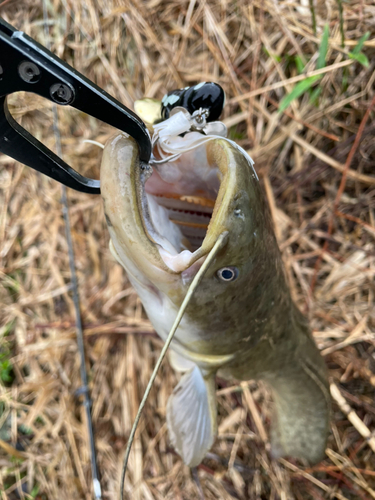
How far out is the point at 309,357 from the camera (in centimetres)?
150

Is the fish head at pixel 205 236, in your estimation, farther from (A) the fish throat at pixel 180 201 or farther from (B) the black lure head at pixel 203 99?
(B) the black lure head at pixel 203 99

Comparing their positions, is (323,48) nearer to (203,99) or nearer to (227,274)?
(203,99)

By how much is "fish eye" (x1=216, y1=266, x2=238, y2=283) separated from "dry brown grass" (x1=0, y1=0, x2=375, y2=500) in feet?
4.10

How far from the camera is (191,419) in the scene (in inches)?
54.2

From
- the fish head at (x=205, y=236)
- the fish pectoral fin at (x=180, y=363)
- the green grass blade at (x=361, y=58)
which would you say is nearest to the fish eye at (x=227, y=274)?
the fish head at (x=205, y=236)

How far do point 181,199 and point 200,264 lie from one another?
31 centimetres

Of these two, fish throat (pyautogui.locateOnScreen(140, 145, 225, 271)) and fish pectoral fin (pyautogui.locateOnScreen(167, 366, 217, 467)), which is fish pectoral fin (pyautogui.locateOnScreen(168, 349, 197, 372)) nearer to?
fish pectoral fin (pyautogui.locateOnScreen(167, 366, 217, 467))

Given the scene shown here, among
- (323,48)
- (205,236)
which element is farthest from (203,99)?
(323,48)

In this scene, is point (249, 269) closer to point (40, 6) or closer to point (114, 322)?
point (114, 322)

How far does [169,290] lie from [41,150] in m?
0.44

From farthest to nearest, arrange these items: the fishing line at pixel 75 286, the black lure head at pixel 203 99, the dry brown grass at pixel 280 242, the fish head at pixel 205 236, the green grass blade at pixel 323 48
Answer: the fishing line at pixel 75 286
the dry brown grass at pixel 280 242
the green grass blade at pixel 323 48
the black lure head at pixel 203 99
the fish head at pixel 205 236

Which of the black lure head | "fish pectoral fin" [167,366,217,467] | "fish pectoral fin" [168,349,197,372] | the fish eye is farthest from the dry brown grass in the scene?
the fish eye

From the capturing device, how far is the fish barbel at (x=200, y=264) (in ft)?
2.78

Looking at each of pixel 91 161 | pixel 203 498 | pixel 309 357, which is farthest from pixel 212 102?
pixel 203 498
